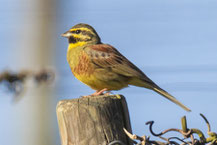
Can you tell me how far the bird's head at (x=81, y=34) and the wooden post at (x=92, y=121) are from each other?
2729 millimetres

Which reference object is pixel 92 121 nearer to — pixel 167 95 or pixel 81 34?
pixel 167 95

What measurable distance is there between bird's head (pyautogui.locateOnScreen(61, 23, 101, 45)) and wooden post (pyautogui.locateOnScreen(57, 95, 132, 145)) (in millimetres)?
2729

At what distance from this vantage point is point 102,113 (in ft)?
12.2

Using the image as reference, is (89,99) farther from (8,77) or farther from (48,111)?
(48,111)

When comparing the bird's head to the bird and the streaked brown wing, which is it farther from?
the streaked brown wing

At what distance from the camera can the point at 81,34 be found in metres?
6.52

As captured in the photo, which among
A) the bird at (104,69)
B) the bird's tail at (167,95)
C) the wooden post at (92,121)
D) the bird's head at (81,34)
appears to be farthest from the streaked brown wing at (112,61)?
the wooden post at (92,121)

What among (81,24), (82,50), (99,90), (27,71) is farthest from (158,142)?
(27,71)

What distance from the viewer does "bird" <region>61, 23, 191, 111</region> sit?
19.2 feet

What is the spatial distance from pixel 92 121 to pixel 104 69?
234 centimetres

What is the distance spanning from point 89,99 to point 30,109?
641 centimetres

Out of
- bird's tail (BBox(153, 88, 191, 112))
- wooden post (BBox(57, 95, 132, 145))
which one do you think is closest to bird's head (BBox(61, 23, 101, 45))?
bird's tail (BBox(153, 88, 191, 112))

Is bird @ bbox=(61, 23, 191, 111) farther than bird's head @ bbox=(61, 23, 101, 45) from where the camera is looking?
No

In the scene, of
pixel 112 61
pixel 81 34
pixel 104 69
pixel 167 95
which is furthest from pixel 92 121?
pixel 81 34
